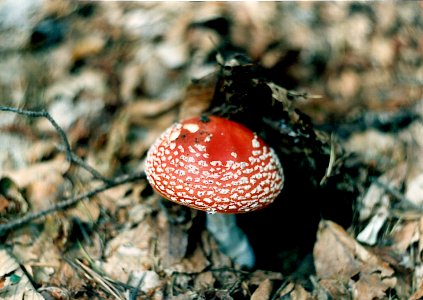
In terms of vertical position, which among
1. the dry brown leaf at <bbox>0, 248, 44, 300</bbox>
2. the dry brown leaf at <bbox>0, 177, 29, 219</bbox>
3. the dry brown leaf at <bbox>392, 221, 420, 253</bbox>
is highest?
the dry brown leaf at <bbox>0, 177, 29, 219</bbox>

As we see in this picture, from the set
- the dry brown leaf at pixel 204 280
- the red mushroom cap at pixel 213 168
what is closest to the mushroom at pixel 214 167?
the red mushroom cap at pixel 213 168

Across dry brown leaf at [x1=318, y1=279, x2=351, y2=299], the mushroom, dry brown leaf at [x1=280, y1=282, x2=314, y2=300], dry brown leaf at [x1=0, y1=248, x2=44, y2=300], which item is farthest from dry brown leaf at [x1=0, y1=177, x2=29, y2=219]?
dry brown leaf at [x1=318, y1=279, x2=351, y2=299]

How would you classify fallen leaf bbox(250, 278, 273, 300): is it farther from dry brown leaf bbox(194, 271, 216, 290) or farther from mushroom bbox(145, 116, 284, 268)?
mushroom bbox(145, 116, 284, 268)

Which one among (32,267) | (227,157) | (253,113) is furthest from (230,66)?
(32,267)

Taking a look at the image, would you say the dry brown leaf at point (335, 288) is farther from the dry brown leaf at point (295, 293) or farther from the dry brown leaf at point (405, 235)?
the dry brown leaf at point (405, 235)

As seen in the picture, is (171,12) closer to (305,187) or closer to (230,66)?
(230,66)

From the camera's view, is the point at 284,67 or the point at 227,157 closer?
the point at 227,157
